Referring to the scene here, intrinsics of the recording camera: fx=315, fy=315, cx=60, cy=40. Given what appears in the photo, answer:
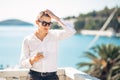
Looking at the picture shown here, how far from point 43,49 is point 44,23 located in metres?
0.25

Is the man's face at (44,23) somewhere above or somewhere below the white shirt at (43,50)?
above

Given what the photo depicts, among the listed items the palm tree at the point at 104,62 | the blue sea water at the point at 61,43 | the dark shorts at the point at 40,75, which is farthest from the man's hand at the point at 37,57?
the blue sea water at the point at 61,43

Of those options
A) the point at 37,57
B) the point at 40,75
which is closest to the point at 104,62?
the point at 40,75

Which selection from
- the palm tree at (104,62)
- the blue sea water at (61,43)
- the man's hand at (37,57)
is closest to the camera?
the man's hand at (37,57)

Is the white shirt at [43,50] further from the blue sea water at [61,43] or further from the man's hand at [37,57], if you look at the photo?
the blue sea water at [61,43]

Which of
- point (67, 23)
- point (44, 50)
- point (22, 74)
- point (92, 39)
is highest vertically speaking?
point (67, 23)

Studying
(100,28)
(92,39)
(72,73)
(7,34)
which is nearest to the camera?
(72,73)

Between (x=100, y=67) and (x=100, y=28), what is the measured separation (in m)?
54.9

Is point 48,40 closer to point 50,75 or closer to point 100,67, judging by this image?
point 50,75

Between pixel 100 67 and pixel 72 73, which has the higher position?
pixel 72 73

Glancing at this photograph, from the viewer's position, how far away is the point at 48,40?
9.97ft

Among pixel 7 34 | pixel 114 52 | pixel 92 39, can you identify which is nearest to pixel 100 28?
pixel 92 39

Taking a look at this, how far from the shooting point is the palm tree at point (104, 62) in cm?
1465

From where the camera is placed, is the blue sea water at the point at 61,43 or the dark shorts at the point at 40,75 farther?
the blue sea water at the point at 61,43
